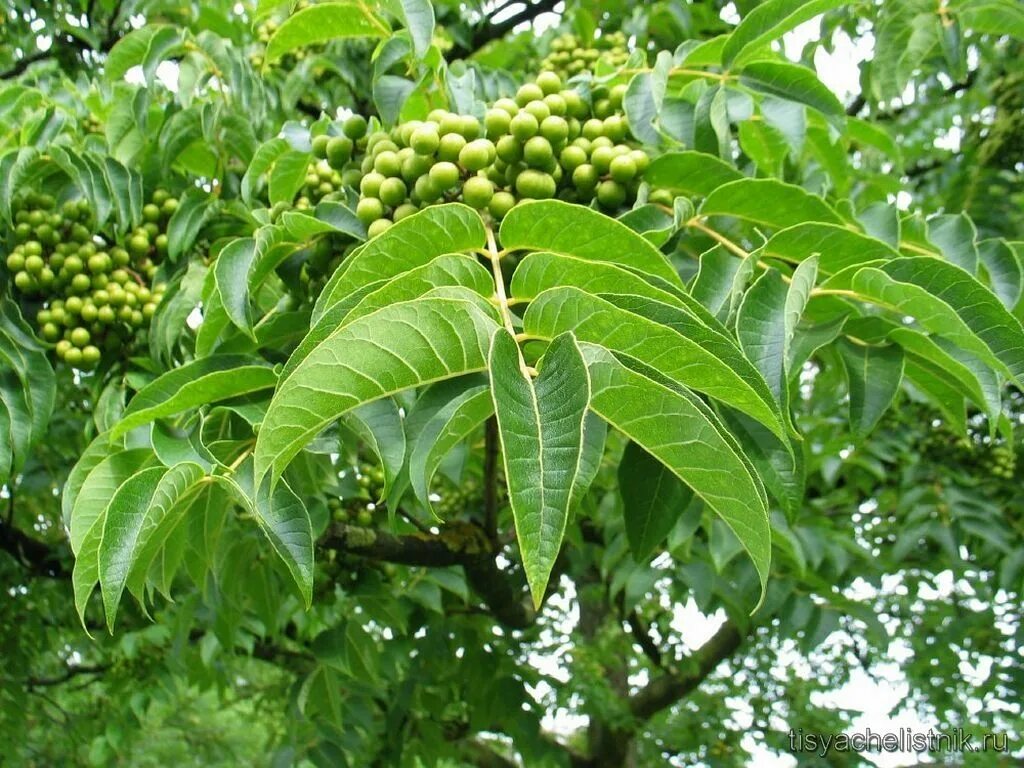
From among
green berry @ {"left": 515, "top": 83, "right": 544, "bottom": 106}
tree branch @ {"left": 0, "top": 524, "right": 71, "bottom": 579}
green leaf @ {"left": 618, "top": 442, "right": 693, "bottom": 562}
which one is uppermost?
green berry @ {"left": 515, "top": 83, "right": 544, "bottom": 106}

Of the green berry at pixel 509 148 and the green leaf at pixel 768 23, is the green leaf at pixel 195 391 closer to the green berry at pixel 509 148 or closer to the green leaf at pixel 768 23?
the green berry at pixel 509 148

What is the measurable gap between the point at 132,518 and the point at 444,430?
0.40m

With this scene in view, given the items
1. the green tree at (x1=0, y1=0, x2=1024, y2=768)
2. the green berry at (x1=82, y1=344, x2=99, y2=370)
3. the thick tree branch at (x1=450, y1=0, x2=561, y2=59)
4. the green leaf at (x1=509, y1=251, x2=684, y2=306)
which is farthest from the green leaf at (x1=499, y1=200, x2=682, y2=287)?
the thick tree branch at (x1=450, y1=0, x2=561, y2=59)

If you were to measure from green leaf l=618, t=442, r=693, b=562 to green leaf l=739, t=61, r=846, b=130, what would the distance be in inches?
30.3

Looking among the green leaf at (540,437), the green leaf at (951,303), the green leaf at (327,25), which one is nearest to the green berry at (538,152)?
the green leaf at (327,25)

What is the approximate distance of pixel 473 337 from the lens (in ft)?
3.27

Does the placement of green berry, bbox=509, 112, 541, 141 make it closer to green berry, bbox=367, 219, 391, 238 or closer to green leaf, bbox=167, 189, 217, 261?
green berry, bbox=367, 219, 391, 238

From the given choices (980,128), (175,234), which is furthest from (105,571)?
(980,128)

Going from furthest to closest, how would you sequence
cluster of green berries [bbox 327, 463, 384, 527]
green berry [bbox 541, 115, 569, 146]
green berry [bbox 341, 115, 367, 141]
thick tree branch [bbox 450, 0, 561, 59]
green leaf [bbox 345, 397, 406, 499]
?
thick tree branch [bbox 450, 0, 561, 59], cluster of green berries [bbox 327, 463, 384, 527], green berry [bbox 341, 115, 367, 141], green berry [bbox 541, 115, 569, 146], green leaf [bbox 345, 397, 406, 499]

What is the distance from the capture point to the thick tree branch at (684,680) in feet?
17.3

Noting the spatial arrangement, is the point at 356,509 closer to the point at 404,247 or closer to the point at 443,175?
the point at 443,175

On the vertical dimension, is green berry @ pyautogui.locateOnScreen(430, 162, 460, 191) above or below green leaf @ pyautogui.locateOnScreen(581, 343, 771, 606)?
above

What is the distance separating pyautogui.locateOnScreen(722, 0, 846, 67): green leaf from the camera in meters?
1.59

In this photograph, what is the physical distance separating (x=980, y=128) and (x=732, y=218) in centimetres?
393
